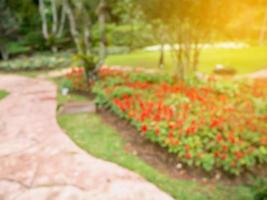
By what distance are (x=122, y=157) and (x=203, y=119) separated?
1.15m

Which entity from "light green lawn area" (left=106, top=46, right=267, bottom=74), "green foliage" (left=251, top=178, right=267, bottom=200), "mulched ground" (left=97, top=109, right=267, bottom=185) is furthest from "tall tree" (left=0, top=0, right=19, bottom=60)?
"green foliage" (left=251, top=178, right=267, bottom=200)

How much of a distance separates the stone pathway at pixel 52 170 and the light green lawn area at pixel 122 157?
0.44ft

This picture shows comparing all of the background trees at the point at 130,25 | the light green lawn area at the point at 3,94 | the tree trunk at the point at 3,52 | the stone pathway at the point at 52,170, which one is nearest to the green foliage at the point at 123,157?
the stone pathway at the point at 52,170

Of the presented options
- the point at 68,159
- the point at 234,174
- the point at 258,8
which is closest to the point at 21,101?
the point at 68,159

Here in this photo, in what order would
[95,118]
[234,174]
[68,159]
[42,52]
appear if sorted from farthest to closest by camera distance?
[42,52]
[95,118]
[68,159]
[234,174]

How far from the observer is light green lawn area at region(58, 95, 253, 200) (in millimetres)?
2947

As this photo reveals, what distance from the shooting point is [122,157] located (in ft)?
11.8

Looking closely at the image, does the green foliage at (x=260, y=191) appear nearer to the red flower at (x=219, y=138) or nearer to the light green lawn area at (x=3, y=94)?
the red flower at (x=219, y=138)

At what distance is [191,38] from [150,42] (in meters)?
11.3

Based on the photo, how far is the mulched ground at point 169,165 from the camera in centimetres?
322

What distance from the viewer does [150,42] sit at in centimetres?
1753

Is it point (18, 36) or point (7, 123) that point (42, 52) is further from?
point (7, 123)

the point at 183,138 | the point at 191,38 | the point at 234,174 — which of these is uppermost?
the point at 191,38

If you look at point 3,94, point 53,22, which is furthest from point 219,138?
point 53,22
